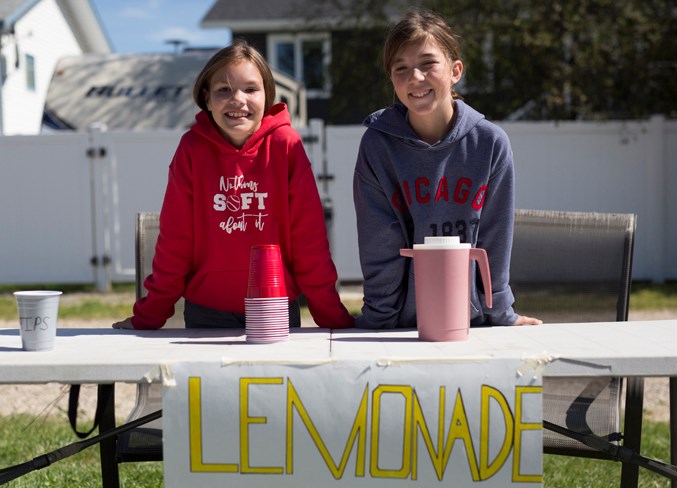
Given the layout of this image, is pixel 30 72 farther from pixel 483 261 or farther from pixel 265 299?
pixel 483 261

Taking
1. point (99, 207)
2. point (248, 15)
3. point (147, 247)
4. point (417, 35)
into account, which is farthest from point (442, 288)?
point (248, 15)

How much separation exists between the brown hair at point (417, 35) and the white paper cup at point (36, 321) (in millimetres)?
1176

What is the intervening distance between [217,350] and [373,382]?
0.40m

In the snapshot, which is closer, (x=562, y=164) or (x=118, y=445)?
(x=118, y=445)

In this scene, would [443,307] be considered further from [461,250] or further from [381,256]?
[381,256]

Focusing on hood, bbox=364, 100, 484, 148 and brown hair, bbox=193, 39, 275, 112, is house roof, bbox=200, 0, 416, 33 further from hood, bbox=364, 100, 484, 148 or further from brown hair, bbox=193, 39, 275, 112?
hood, bbox=364, 100, 484, 148

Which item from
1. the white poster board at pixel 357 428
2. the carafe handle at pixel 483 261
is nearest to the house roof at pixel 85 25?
the carafe handle at pixel 483 261

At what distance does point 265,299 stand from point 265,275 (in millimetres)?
59

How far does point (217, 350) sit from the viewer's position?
2.00 m

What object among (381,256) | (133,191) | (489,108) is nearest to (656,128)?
(489,108)

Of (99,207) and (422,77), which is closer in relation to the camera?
(422,77)

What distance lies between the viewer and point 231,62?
2.63 m

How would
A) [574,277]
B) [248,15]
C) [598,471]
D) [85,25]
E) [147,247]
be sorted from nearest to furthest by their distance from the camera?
1. [574,277]
2. [147,247]
3. [598,471]
4. [248,15]
5. [85,25]

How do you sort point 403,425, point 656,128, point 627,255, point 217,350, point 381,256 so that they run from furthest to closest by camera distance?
point 656,128
point 627,255
point 381,256
point 217,350
point 403,425
